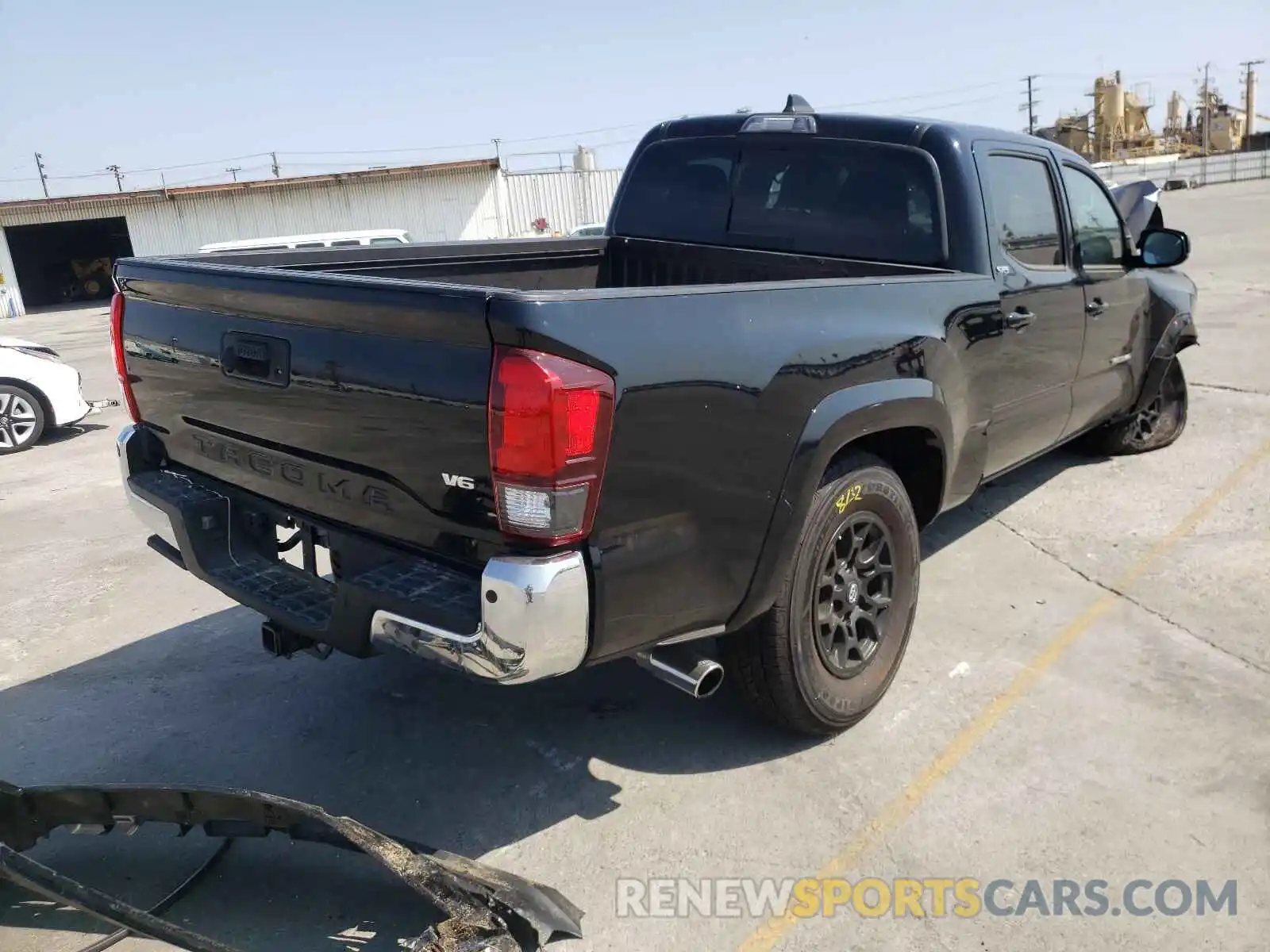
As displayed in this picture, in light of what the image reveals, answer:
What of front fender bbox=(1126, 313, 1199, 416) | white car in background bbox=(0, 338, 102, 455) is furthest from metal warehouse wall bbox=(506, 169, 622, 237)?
front fender bbox=(1126, 313, 1199, 416)

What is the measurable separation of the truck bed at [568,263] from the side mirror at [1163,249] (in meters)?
2.04

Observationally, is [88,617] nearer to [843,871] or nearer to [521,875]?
[521,875]

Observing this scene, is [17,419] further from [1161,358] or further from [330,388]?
[1161,358]

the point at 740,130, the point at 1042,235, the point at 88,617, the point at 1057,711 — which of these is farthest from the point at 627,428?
the point at 88,617

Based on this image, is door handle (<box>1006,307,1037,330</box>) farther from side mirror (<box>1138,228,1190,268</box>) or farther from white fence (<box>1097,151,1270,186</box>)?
white fence (<box>1097,151,1270,186</box>)

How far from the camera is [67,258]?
35719 mm

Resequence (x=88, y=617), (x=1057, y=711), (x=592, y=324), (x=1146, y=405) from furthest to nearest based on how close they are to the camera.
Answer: (x=1146, y=405) → (x=88, y=617) → (x=1057, y=711) → (x=592, y=324)

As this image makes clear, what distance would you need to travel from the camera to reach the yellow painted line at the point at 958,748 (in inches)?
99.6

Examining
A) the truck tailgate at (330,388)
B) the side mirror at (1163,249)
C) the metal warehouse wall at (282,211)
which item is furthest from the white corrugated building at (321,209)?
the truck tailgate at (330,388)

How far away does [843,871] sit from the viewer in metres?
2.69

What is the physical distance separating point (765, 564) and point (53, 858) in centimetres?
225

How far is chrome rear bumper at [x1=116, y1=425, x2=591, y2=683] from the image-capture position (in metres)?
2.22

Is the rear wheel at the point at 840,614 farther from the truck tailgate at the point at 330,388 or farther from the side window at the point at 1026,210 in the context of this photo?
the side window at the point at 1026,210

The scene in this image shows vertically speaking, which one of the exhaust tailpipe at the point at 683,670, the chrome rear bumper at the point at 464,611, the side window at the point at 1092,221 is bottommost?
the exhaust tailpipe at the point at 683,670
